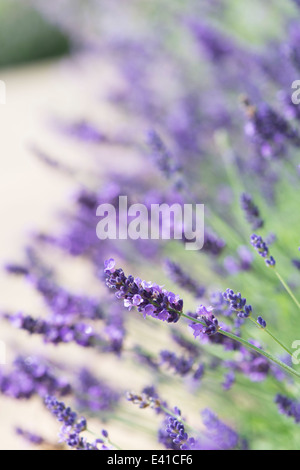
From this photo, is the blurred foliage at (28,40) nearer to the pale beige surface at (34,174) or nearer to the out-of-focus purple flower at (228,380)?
the pale beige surface at (34,174)

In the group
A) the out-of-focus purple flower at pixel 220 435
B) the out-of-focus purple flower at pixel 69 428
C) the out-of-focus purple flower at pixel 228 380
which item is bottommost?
the out-of-focus purple flower at pixel 69 428

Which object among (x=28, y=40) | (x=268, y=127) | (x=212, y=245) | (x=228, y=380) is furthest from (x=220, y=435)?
(x=28, y=40)

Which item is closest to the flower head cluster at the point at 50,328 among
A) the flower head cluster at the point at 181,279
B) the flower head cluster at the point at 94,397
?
the flower head cluster at the point at 181,279

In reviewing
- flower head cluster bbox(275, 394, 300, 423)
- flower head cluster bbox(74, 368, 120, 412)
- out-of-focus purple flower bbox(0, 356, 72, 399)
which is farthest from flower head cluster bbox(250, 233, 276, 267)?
flower head cluster bbox(74, 368, 120, 412)

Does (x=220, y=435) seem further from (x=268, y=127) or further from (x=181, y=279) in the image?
(x=268, y=127)

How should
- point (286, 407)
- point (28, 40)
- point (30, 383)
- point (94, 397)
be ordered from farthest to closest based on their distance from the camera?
1. point (28, 40)
2. point (94, 397)
3. point (30, 383)
4. point (286, 407)

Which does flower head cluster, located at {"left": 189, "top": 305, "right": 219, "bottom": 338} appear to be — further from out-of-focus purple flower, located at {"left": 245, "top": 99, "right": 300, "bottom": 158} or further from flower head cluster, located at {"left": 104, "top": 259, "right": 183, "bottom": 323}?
out-of-focus purple flower, located at {"left": 245, "top": 99, "right": 300, "bottom": 158}
